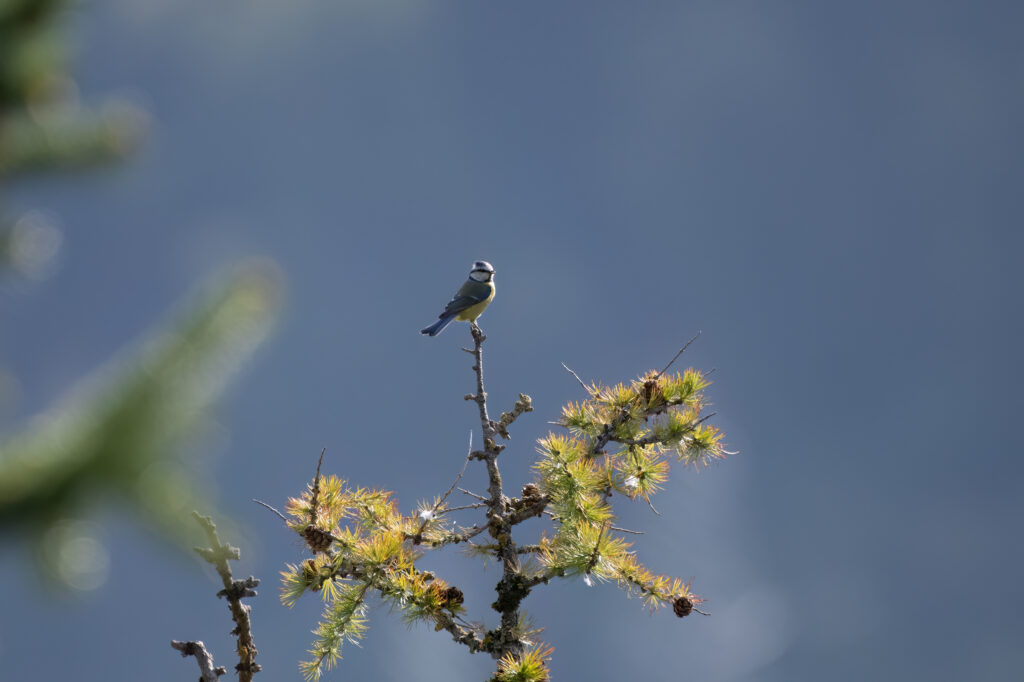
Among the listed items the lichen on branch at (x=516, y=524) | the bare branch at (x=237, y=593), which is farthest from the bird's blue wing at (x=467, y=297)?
the bare branch at (x=237, y=593)

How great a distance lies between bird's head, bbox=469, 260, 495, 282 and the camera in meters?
9.63

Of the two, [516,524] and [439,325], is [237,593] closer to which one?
[516,524]

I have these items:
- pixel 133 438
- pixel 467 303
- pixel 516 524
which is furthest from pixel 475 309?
pixel 133 438

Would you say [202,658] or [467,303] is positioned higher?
[467,303]

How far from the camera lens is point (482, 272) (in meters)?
9.67

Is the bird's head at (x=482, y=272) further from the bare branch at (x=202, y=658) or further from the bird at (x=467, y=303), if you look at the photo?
the bare branch at (x=202, y=658)

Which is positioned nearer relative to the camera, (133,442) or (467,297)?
(133,442)

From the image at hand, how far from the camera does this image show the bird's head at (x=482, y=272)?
9.63 metres

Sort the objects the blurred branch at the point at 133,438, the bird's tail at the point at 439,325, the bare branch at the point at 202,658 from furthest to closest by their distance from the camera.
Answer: the bird's tail at the point at 439,325, the bare branch at the point at 202,658, the blurred branch at the point at 133,438

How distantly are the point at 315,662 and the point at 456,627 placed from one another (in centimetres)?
91

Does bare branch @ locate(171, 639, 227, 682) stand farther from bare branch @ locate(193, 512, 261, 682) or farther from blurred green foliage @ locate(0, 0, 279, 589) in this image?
blurred green foliage @ locate(0, 0, 279, 589)

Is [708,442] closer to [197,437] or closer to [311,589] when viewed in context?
[311,589]

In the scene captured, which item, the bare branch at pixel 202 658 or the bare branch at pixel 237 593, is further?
the bare branch at pixel 202 658

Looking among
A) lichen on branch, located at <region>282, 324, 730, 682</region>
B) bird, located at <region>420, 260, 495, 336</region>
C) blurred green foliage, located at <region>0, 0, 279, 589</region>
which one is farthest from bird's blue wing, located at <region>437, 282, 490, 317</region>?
blurred green foliage, located at <region>0, 0, 279, 589</region>
